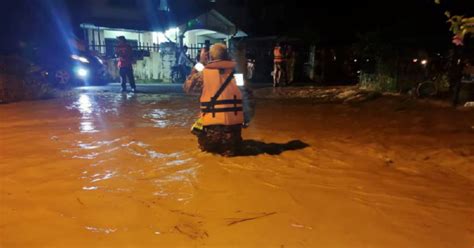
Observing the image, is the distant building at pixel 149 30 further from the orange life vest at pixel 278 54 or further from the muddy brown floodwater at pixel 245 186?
the muddy brown floodwater at pixel 245 186

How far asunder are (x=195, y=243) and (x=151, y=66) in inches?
686

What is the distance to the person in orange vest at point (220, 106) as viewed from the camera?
5020mm

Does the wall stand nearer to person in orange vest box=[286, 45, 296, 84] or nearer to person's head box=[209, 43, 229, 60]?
person in orange vest box=[286, 45, 296, 84]

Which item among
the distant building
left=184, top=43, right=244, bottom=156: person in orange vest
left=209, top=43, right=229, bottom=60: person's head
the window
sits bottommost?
left=184, top=43, right=244, bottom=156: person in orange vest

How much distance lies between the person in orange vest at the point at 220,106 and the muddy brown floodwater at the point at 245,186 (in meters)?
0.24

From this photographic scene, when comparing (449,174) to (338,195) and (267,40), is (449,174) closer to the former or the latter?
(338,195)

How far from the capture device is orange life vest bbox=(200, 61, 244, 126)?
5.01m

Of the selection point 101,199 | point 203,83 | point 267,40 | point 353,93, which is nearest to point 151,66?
point 267,40

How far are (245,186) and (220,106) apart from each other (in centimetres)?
132

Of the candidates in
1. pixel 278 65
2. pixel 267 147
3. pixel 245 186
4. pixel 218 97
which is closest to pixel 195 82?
pixel 218 97

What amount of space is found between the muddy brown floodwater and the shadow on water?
0.09ft

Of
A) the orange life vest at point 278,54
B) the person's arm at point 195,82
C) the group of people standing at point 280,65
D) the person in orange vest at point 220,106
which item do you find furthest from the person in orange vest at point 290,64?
the person in orange vest at point 220,106

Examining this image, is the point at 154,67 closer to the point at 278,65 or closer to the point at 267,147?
the point at 278,65

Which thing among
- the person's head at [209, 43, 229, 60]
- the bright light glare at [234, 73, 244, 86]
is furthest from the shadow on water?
the person's head at [209, 43, 229, 60]
